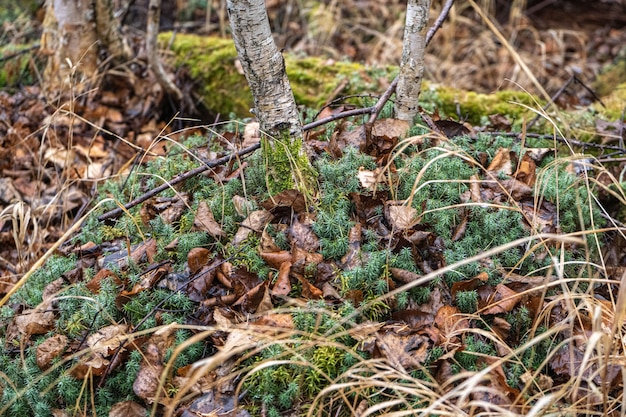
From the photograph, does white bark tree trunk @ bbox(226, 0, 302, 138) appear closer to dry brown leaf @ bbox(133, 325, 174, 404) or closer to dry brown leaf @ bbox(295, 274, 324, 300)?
dry brown leaf @ bbox(295, 274, 324, 300)

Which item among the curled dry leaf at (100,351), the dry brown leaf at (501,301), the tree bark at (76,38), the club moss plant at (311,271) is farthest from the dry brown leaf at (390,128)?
the tree bark at (76,38)

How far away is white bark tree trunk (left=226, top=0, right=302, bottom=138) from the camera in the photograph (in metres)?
2.31

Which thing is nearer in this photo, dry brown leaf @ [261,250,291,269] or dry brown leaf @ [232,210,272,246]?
dry brown leaf @ [261,250,291,269]

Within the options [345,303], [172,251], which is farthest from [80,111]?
[345,303]

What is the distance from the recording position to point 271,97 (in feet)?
8.28

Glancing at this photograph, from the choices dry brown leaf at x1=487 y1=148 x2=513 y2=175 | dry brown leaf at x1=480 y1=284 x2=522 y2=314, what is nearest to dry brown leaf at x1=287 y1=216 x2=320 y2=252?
dry brown leaf at x1=480 y1=284 x2=522 y2=314

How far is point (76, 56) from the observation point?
178 inches

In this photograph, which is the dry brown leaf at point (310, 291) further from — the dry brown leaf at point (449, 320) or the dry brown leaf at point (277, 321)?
the dry brown leaf at point (449, 320)

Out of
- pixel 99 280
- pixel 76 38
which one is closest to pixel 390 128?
pixel 99 280

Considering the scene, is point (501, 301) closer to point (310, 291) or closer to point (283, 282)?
point (310, 291)

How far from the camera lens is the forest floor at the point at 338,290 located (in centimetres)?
195

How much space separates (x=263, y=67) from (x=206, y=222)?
82 centimetres

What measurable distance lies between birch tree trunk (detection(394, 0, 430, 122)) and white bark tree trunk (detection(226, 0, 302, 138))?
73 cm

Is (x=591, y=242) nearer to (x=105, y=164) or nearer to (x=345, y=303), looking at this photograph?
(x=345, y=303)
